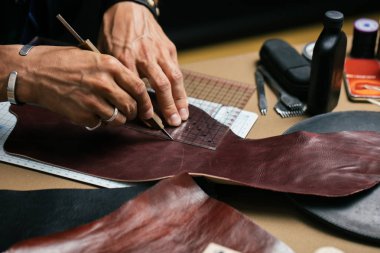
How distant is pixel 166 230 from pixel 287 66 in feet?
1.82

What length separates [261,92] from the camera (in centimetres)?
124

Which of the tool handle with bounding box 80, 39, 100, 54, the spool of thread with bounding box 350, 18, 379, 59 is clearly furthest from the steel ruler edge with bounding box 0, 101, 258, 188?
the spool of thread with bounding box 350, 18, 379, 59

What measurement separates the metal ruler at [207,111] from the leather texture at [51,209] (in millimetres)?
42

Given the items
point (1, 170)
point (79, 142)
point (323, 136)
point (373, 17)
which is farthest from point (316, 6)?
point (1, 170)

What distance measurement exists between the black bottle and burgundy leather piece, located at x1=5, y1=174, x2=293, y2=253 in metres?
0.38

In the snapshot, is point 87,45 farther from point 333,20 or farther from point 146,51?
point 333,20

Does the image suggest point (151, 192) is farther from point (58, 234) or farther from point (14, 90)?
point (14, 90)

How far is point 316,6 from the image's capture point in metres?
1.74

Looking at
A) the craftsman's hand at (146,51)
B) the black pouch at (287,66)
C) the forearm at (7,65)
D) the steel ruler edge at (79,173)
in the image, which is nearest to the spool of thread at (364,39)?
the black pouch at (287,66)

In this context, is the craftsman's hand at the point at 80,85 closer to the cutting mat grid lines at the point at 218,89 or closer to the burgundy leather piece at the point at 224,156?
the burgundy leather piece at the point at 224,156

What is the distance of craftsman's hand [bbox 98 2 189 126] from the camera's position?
1.08m

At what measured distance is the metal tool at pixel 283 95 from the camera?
1.18 m

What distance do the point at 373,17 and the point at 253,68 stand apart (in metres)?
0.52

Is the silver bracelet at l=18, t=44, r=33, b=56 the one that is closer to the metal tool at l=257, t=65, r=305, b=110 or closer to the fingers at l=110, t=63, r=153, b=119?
the fingers at l=110, t=63, r=153, b=119
